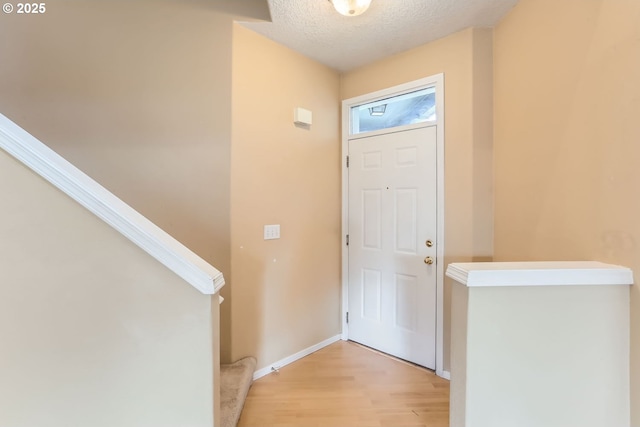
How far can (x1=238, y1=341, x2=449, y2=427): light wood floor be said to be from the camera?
176cm

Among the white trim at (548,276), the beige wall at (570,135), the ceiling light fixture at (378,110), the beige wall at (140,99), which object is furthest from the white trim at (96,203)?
the ceiling light fixture at (378,110)

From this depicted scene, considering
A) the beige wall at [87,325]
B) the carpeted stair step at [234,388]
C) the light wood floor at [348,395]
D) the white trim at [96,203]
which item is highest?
the white trim at [96,203]

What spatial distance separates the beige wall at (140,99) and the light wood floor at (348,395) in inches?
22.0

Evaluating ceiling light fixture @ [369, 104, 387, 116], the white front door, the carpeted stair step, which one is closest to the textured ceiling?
ceiling light fixture @ [369, 104, 387, 116]

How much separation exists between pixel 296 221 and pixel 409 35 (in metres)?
1.69

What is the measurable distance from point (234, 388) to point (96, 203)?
1380 millimetres

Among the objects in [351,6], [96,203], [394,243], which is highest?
[351,6]

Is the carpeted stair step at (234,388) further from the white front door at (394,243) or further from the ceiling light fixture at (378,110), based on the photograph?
the ceiling light fixture at (378,110)

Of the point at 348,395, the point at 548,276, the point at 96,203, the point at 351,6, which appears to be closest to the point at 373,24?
the point at 351,6

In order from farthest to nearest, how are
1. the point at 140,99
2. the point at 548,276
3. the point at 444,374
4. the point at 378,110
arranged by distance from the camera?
the point at 378,110 < the point at 444,374 < the point at 140,99 < the point at 548,276

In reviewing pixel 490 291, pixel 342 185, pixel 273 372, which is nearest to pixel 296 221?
pixel 342 185

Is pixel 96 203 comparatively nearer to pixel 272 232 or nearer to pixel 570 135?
pixel 272 232

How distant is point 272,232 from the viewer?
2.35 m

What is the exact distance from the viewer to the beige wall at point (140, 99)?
1.77 m
